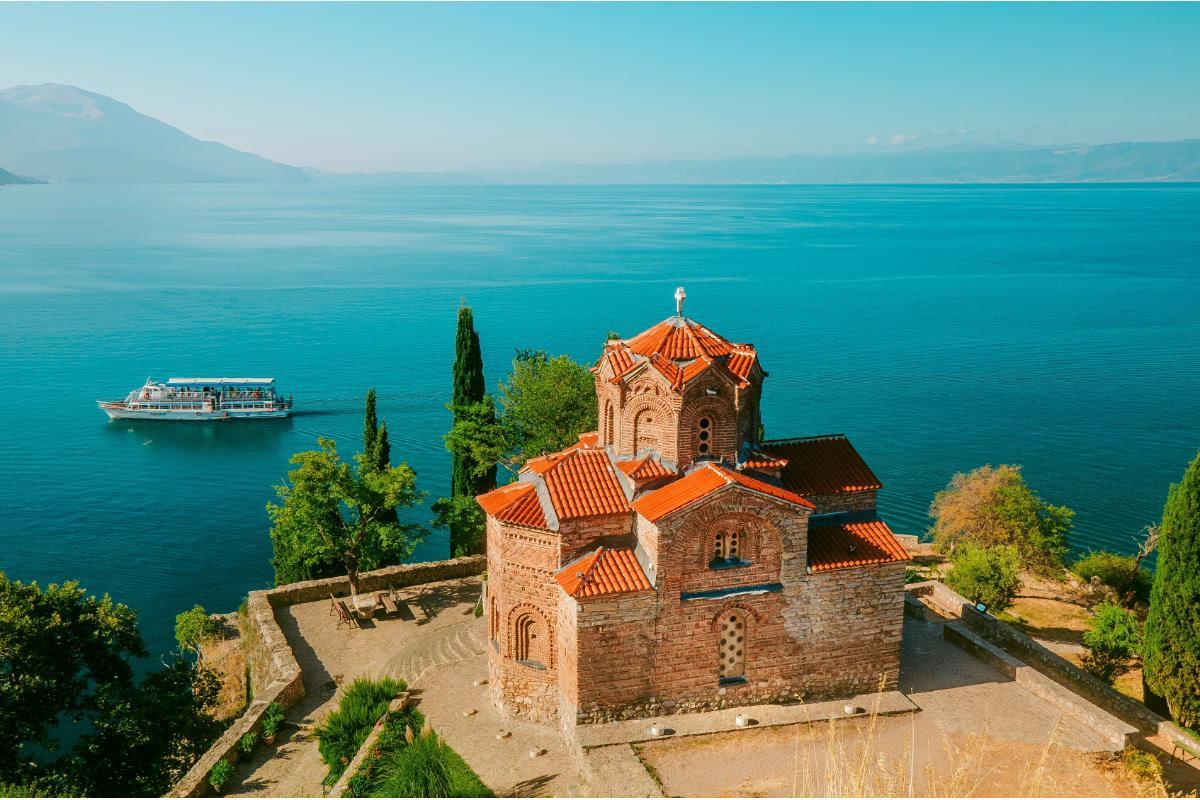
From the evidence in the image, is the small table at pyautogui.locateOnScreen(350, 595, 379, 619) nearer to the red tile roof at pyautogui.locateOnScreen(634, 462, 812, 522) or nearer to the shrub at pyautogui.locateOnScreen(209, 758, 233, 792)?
the shrub at pyautogui.locateOnScreen(209, 758, 233, 792)

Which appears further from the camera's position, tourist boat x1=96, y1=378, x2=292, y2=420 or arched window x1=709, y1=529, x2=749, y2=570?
tourist boat x1=96, y1=378, x2=292, y2=420

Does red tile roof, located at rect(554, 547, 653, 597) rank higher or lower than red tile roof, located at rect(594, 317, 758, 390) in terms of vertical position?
lower

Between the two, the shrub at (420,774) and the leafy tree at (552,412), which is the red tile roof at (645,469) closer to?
the shrub at (420,774)

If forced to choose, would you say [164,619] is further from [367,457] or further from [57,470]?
[57,470]

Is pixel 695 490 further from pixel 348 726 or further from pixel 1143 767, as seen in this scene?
pixel 1143 767

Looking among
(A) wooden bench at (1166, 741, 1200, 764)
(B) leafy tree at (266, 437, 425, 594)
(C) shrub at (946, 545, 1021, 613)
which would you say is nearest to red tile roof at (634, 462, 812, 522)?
(A) wooden bench at (1166, 741, 1200, 764)

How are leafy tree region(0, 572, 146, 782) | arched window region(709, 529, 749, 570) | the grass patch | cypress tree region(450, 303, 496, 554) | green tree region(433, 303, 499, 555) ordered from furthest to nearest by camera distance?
1. cypress tree region(450, 303, 496, 554)
2. green tree region(433, 303, 499, 555)
3. arched window region(709, 529, 749, 570)
4. leafy tree region(0, 572, 146, 782)
5. the grass patch

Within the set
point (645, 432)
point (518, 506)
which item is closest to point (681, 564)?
point (645, 432)

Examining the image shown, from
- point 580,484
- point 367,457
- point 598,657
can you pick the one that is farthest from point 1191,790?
point 367,457
